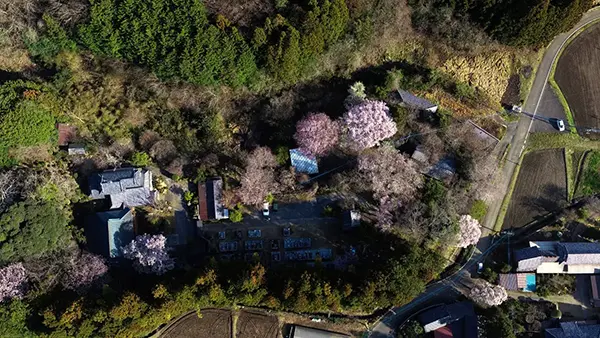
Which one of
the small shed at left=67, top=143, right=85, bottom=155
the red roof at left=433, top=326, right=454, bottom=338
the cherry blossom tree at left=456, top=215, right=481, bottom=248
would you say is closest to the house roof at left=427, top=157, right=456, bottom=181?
the cherry blossom tree at left=456, top=215, right=481, bottom=248

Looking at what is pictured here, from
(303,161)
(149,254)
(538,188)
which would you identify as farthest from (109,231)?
(538,188)

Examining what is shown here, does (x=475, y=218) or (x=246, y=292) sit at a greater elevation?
(x=475, y=218)

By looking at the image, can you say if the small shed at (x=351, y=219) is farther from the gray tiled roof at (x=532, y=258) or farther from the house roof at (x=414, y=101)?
the gray tiled roof at (x=532, y=258)

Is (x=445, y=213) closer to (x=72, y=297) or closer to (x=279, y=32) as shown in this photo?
(x=279, y=32)

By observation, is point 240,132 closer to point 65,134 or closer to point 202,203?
point 202,203

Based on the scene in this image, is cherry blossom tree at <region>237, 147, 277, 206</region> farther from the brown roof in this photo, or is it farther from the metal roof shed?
the brown roof

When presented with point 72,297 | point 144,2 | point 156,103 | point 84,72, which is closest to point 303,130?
point 156,103
